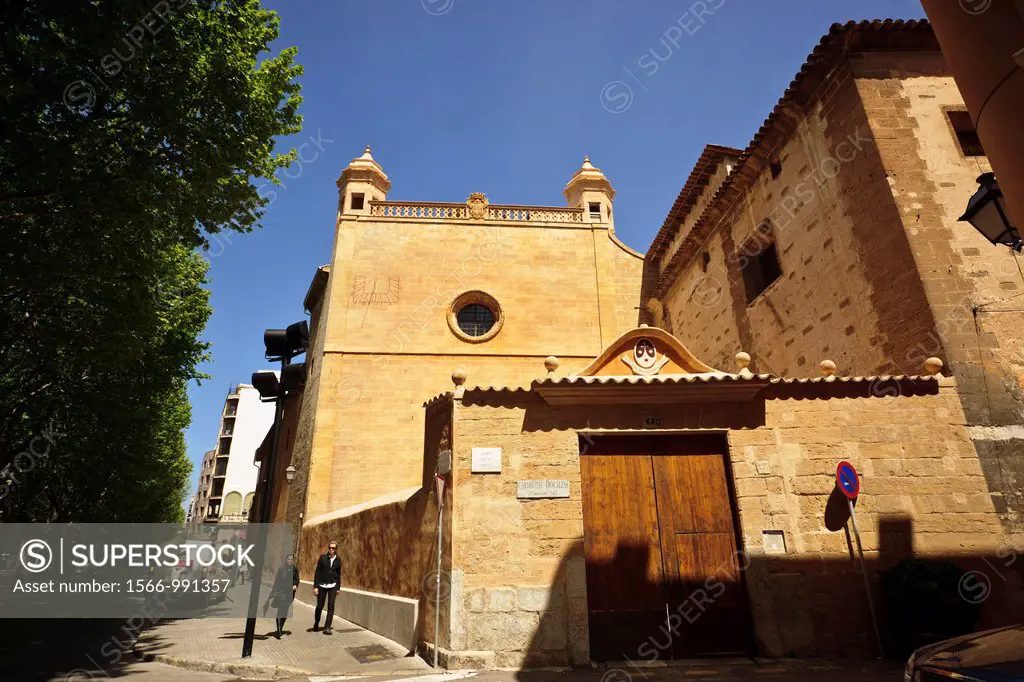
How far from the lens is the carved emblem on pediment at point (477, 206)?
770 inches

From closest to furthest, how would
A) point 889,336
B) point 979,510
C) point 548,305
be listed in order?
point 979,510
point 889,336
point 548,305

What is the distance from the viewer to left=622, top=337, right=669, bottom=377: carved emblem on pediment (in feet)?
25.2

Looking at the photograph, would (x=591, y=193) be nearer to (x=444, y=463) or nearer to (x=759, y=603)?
(x=444, y=463)

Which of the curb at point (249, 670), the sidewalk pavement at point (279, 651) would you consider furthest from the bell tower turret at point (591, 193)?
the curb at point (249, 670)

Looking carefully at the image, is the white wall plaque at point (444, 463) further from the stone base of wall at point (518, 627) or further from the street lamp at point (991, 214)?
the street lamp at point (991, 214)

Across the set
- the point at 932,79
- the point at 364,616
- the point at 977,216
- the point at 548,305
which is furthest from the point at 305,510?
the point at 932,79

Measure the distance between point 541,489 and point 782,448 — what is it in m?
3.30

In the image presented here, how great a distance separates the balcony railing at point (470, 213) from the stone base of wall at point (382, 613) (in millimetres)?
12953

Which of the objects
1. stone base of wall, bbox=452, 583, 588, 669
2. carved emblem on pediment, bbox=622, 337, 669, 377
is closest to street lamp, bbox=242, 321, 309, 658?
stone base of wall, bbox=452, 583, 588, 669

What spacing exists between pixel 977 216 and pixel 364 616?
34.5 ft

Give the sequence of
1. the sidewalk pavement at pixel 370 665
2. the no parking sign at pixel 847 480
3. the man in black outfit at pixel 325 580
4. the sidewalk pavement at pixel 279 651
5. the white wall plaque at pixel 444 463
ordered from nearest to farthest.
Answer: the sidewalk pavement at pixel 370 665 < the no parking sign at pixel 847 480 < the sidewalk pavement at pixel 279 651 < the white wall plaque at pixel 444 463 < the man in black outfit at pixel 325 580

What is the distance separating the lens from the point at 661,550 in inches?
264

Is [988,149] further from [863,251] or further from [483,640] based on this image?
[483,640]

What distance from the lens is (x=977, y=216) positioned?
14.7 ft
